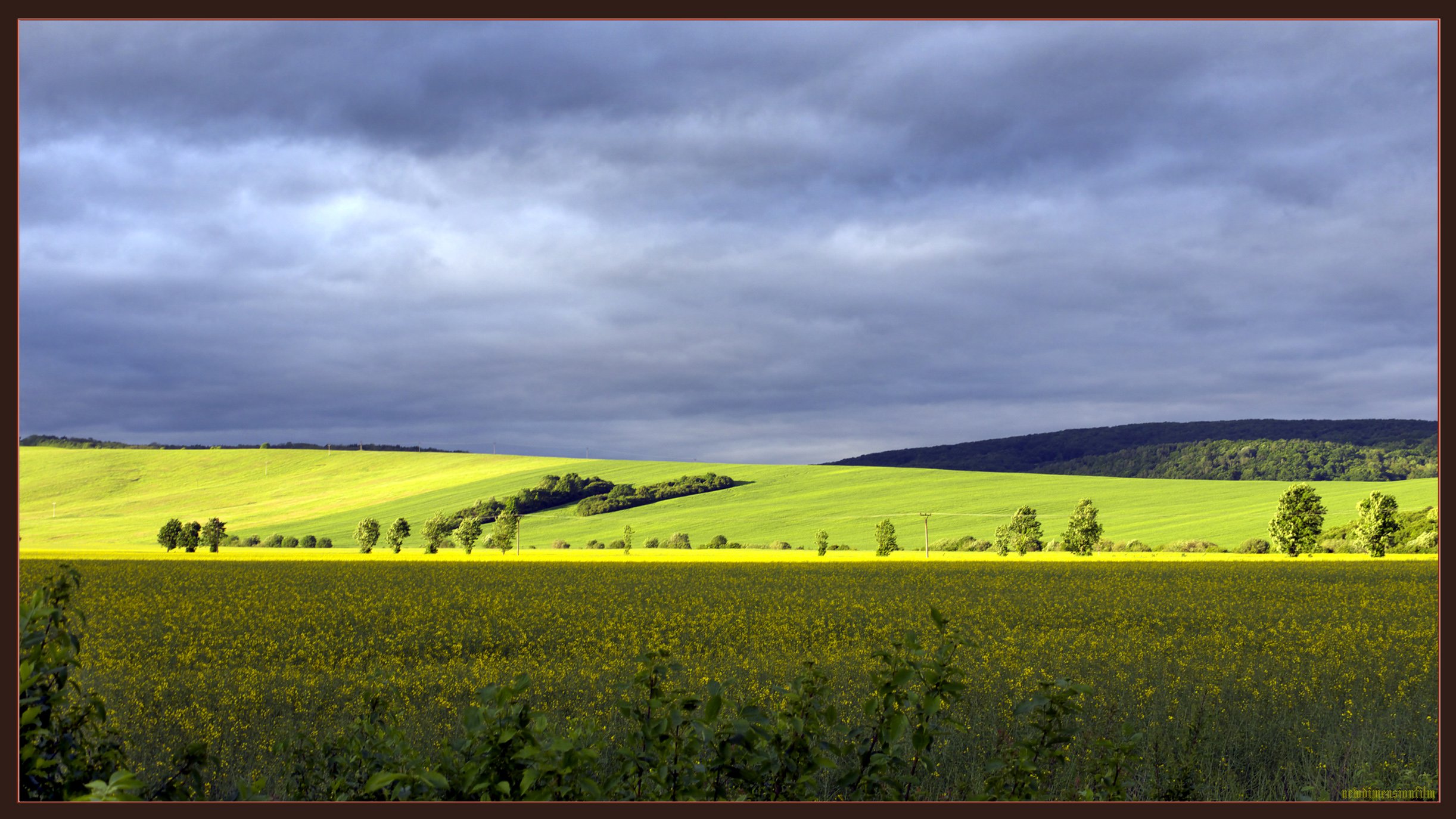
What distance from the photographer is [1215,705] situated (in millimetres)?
10711

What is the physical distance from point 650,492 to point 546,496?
15573 mm

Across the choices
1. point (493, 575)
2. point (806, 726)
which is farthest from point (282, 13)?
point (493, 575)

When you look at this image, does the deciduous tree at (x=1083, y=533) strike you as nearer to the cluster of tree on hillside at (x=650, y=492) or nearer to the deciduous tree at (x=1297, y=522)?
the deciduous tree at (x=1297, y=522)

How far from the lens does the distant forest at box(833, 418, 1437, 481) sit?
12781 centimetres

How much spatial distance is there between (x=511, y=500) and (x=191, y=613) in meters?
97.9

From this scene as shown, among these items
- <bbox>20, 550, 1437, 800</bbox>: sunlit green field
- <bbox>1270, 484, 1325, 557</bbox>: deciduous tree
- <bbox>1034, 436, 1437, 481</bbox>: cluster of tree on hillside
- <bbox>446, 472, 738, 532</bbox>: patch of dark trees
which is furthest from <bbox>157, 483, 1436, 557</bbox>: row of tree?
<bbox>1034, 436, 1437, 481</bbox>: cluster of tree on hillside

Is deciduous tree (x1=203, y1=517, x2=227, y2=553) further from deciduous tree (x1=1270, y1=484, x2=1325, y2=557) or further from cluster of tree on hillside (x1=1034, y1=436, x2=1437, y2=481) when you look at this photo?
cluster of tree on hillside (x1=1034, y1=436, x2=1437, y2=481)

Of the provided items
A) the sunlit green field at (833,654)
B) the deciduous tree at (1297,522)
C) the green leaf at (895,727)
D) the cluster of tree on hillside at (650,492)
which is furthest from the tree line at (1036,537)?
the green leaf at (895,727)

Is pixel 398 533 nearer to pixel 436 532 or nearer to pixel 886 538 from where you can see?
pixel 436 532

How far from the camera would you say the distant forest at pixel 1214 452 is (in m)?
128

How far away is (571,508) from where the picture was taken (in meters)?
128

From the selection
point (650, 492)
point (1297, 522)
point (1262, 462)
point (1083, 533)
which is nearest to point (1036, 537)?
point (1083, 533)

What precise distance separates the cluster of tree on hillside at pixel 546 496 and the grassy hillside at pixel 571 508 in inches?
125

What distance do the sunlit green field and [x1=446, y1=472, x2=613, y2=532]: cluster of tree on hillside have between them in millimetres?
76583
